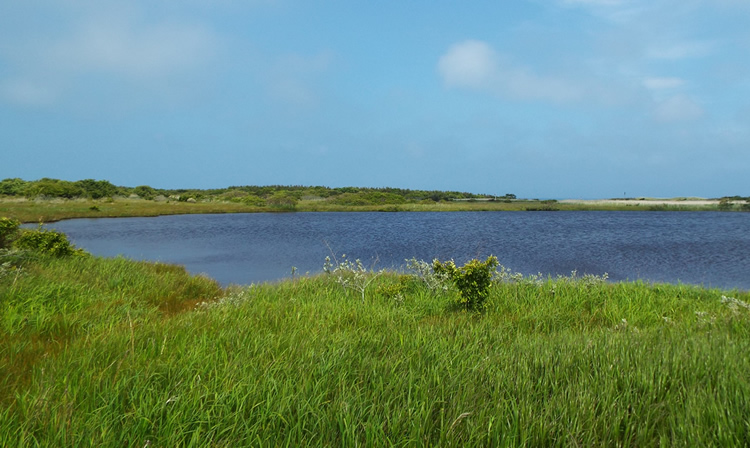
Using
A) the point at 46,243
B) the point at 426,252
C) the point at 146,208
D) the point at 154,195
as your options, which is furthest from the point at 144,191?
the point at 46,243

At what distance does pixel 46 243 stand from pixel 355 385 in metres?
12.7

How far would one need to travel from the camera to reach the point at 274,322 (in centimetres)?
581

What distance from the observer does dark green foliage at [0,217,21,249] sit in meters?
11.7

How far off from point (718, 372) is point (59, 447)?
17.8 feet

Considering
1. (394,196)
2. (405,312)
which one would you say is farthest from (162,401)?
(394,196)

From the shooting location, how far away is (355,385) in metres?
3.38

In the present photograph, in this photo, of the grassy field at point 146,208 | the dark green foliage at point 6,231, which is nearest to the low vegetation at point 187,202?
the grassy field at point 146,208

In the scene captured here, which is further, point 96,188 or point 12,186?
point 12,186

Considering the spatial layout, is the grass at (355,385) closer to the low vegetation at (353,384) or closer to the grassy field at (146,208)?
the low vegetation at (353,384)

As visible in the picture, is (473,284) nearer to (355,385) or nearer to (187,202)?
(355,385)

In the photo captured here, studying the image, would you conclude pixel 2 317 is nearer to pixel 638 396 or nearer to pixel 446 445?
pixel 446 445

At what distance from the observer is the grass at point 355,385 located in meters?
2.72

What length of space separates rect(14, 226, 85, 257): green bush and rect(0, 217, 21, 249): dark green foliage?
697 mm

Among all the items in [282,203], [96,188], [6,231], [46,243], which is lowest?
[46,243]
